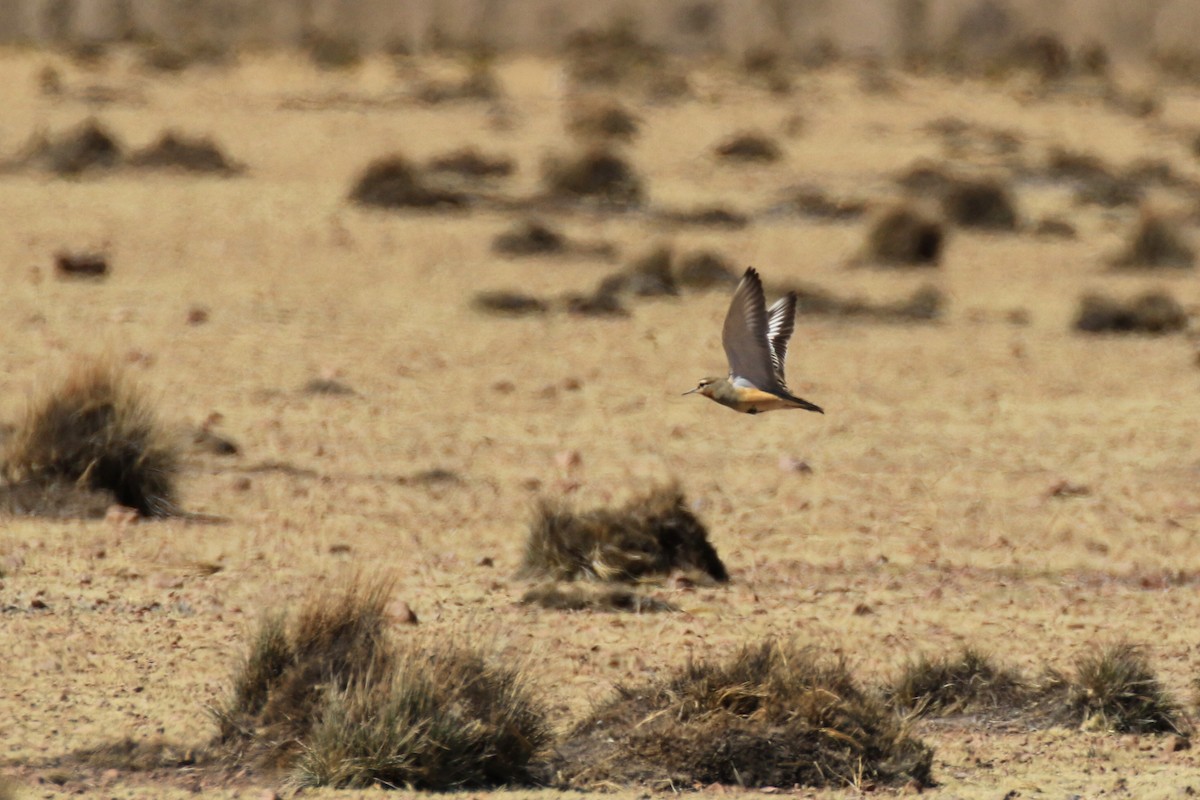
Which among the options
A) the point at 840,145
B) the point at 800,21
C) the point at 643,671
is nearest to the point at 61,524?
the point at 643,671

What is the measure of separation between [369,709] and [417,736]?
0.62 ft

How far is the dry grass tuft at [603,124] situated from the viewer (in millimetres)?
34531

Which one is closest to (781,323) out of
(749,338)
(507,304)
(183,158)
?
(749,338)

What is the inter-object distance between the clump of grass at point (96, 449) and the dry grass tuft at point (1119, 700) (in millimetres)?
5147

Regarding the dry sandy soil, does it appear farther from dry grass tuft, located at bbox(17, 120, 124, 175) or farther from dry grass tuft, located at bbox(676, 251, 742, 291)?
dry grass tuft, located at bbox(17, 120, 124, 175)

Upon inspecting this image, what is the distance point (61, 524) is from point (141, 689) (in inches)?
115

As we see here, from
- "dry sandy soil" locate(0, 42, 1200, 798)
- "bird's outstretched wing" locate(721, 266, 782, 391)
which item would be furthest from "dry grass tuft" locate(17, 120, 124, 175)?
"bird's outstretched wing" locate(721, 266, 782, 391)

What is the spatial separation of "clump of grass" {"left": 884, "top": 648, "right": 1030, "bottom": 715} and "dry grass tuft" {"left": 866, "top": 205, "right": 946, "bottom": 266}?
15526 millimetres

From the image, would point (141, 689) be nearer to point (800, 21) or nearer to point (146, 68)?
point (146, 68)

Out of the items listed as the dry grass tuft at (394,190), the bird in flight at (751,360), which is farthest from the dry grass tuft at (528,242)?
the bird in flight at (751,360)

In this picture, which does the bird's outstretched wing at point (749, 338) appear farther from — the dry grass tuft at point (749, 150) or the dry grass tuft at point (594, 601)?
the dry grass tuft at point (749, 150)

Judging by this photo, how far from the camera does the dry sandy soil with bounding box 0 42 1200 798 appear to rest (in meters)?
9.14

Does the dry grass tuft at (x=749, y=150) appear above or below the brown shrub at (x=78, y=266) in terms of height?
above

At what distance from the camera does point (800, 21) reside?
89.4 m
